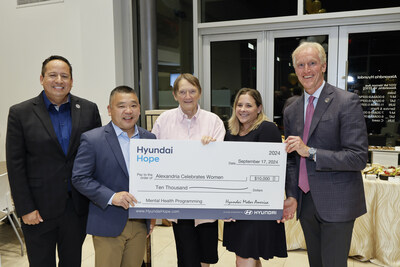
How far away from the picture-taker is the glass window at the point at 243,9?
4311 millimetres

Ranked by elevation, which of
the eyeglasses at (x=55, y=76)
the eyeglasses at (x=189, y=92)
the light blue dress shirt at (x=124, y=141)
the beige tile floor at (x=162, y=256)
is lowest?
the beige tile floor at (x=162, y=256)

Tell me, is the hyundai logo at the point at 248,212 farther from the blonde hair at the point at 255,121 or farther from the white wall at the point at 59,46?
the white wall at the point at 59,46

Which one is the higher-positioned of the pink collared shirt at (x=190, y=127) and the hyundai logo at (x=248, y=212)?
the pink collared shirt at (x=190, y=127)

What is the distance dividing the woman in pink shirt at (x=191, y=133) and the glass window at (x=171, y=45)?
274 cm

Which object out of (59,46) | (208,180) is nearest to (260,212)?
(208,180)

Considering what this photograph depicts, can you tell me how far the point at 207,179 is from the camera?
1.82 meters

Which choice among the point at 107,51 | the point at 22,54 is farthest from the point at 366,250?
the point at 22,54

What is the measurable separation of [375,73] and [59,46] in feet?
14.7

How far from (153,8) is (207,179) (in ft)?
12.2

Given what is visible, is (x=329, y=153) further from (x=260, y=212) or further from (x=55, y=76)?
(x=55, y=76)

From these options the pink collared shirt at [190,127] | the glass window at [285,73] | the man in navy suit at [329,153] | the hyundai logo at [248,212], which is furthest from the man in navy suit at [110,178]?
the glass window at [285,73]

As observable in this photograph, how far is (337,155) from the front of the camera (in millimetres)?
1655

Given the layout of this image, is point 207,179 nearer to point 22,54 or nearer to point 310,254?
point 310,254

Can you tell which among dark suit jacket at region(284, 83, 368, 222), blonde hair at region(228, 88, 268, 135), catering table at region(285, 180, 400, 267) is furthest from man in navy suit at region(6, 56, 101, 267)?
catering table at region(285, 180, 400, 267)
